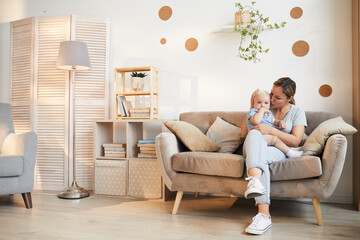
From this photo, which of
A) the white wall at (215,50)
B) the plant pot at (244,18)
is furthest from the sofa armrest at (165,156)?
A: the plant pot at (244,18)

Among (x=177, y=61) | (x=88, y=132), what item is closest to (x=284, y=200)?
(x=177, y=61)

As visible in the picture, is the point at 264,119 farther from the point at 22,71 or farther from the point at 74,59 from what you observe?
the point at 22,71

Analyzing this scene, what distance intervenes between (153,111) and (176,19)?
1.01 metres

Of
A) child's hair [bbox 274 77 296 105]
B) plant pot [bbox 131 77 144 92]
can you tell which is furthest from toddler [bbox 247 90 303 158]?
plant pot [bbox 131 77 144 92]

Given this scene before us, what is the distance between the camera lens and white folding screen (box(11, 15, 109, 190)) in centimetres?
361

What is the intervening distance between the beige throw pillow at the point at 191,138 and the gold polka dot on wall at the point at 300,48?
121cm

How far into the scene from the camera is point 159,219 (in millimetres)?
2395

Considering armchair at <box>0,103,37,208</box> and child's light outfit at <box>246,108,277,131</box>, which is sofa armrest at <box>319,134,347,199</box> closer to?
child's light outfit at <box>246,108,277,131</box>

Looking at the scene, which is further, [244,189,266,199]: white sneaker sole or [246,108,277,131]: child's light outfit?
[246,108,277,131]: child's light outfit

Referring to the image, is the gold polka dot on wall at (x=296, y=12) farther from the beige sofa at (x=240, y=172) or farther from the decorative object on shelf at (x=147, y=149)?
the decorative object on shelf at (x=147, y=149)

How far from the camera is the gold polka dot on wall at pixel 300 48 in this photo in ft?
10.3

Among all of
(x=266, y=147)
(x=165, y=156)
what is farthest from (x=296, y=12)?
(x=165, y=156)

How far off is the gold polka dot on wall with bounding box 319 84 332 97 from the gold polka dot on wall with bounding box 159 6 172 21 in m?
1.68

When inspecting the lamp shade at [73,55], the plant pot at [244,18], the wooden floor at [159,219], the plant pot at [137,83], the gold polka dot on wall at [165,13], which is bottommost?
the wooden floor at [159,219]
